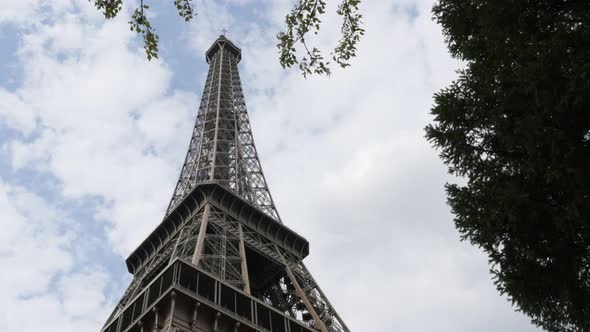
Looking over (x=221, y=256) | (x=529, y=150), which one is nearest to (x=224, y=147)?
(x=221, y=256)

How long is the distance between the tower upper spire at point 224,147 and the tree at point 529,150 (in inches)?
1408

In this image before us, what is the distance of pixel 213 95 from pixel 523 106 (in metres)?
62.9

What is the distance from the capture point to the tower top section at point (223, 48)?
84.0m

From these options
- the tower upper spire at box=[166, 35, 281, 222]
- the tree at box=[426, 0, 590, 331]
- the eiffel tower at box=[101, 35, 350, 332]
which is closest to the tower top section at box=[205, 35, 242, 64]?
the tower upper spire at box=[166, 35, 281, 222]

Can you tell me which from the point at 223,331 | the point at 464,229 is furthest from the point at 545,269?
the point at 223,331

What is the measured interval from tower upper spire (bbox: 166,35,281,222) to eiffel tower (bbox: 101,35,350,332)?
0.41ft

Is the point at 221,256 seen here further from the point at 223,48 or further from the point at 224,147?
the point at 223,48

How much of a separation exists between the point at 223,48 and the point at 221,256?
53728 mm

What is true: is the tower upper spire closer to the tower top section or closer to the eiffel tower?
the eiffel tower

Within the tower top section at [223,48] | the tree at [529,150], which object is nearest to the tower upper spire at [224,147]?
the tower top section at [223,48]

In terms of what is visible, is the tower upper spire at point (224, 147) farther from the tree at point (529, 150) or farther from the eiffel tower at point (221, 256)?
the tree at point (529, 150)

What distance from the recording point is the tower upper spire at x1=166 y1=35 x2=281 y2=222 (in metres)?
52.3

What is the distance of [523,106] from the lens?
9.85 metres

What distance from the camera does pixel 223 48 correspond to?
83.3 meters
